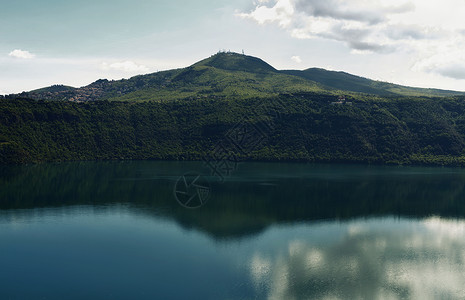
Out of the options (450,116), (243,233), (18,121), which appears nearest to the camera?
(243,233)

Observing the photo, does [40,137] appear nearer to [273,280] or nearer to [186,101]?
[186,101]

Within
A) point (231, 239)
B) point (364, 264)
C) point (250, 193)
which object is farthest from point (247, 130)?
point (364, 264)

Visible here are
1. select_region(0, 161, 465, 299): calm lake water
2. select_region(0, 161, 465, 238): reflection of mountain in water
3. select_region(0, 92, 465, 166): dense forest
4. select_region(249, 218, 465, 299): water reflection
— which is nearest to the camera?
select_region(249, 218, 465, 299): water reflection

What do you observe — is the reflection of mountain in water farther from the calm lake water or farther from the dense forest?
the dense forest

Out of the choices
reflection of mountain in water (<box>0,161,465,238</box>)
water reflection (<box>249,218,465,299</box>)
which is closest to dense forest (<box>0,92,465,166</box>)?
reflection of mountain in water (<box>0,161,465,238</box>)

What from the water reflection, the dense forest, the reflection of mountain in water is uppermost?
the dense forest

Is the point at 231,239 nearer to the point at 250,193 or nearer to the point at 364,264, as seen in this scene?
the point at 364,264

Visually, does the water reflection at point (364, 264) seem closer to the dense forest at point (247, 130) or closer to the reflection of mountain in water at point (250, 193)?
the reflection of mountain in water at point (250, 193)

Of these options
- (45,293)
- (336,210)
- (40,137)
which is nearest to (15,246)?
(45,293)
